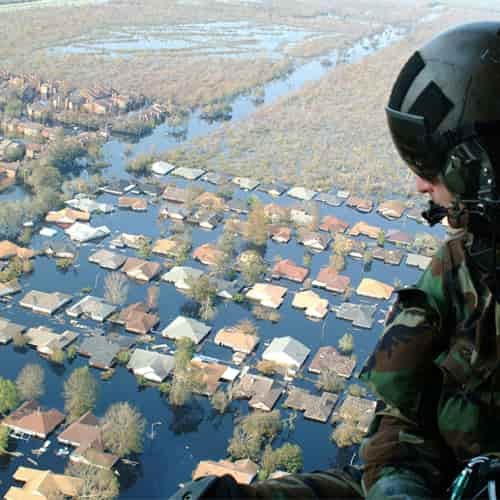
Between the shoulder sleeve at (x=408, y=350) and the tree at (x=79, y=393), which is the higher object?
the shoulder sleeve at (x=408, y=350)

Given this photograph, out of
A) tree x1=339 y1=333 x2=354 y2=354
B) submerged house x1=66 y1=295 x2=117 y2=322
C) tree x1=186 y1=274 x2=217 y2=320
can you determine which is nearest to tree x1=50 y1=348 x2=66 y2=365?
submerged house x1=66 y1=295 x2=117 y2=322

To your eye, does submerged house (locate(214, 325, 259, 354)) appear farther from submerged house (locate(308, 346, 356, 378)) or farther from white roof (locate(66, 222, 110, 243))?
white roof (locate(66, 222, 110, 243))

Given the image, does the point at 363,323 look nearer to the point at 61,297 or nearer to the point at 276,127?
the point at 61,297

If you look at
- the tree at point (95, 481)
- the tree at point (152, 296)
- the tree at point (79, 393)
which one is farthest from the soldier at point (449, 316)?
the tree at point (152, 296)

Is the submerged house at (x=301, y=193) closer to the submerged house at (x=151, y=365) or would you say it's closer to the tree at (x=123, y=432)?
the submerged house at (x=151, y=365)

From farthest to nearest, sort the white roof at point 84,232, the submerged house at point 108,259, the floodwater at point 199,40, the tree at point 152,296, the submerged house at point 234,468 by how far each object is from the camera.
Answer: the floodwater at point 199,40 → the white roof at point 84,232 → the submerged house at point 108,259 → the tree at point 152,296 → the submerged house at point 234,468

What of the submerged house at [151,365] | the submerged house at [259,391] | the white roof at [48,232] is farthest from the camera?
the white roof at [48,232]

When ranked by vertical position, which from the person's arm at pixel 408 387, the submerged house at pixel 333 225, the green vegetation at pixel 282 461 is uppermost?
the person's arm at pixel 408 387
